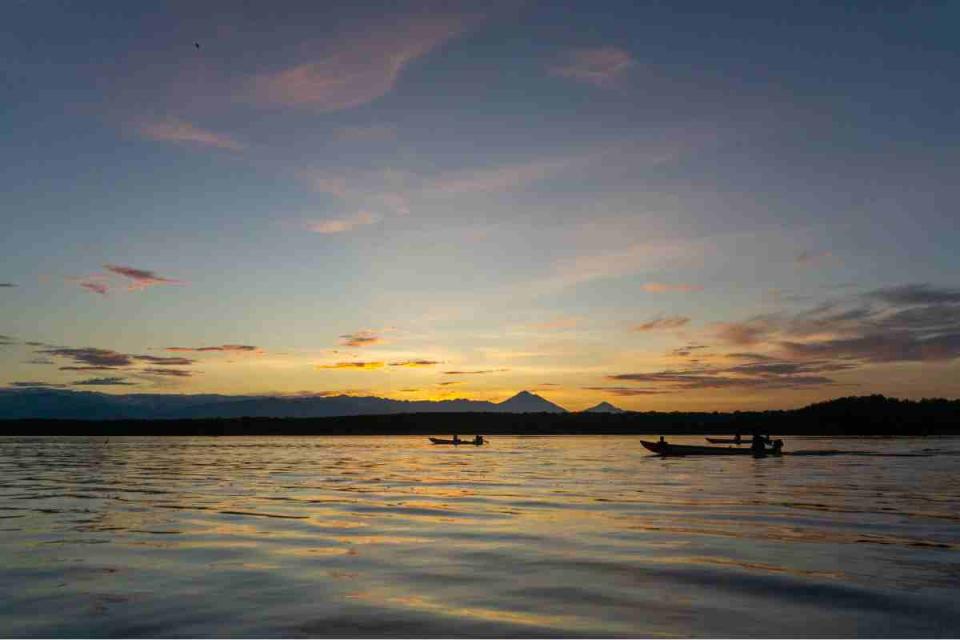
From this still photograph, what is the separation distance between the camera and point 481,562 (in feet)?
64.8

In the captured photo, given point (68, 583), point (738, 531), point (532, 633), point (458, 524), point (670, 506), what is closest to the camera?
point (532, 633)

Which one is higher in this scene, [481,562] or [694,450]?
[694,450]

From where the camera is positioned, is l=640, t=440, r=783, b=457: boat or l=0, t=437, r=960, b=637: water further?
l=640, t=440, r=783, b=457: boat

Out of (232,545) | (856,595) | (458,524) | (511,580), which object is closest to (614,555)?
(511,580)

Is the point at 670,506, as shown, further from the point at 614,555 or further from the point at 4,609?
the point at 4,609

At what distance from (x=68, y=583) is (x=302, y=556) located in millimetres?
5684

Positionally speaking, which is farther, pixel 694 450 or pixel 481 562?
pixel 694 450

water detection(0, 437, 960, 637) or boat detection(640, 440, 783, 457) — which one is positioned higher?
boat detection(640, 440, 783, 457)

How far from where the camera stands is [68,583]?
17406 mm

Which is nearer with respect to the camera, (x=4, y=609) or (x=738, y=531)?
(x=4, y=609)

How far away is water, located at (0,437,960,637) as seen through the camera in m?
14.1

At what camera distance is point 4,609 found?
1509cm

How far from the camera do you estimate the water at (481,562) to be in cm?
1407

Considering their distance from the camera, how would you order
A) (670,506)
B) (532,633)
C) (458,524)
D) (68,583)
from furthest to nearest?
(670,506), (458,524), (68,583), (532,633)
